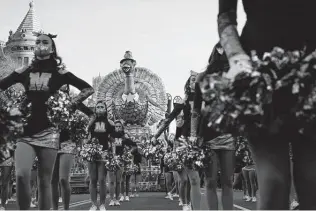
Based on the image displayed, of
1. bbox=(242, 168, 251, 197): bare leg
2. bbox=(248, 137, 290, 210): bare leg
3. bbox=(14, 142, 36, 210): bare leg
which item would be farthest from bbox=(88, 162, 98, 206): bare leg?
bbox=(248, 137, 290, 210): bare leg

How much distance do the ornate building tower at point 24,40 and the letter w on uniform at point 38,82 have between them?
5758 cm

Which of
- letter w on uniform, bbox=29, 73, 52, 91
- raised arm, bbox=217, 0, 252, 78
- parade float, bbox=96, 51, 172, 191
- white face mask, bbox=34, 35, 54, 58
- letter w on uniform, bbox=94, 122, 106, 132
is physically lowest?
raised arm, bbox=217, 0, 252, 78

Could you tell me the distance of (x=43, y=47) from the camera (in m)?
6.46

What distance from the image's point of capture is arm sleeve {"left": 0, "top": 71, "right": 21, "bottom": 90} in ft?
20.7

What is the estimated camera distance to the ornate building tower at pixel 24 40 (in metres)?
64.2

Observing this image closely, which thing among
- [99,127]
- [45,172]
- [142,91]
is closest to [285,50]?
[45,172]

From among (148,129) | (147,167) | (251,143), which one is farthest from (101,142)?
(148,129)

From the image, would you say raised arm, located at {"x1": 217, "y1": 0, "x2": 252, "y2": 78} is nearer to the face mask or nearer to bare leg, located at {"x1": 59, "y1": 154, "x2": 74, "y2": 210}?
bare leg, located at {"x1": 59, "y1": 154, "x2": 74, "y2": 210}

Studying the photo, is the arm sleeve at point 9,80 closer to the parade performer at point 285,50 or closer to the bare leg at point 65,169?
the bare leg at point 65,169

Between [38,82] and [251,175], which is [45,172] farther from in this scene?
[251,175]

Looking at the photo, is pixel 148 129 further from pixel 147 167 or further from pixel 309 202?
pixel 309 202

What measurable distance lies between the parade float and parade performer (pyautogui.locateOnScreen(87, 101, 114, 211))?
24632 mm

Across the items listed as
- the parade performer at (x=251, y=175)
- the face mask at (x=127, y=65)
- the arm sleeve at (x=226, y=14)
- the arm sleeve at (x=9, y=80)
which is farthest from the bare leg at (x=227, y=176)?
the face mask at (x=127, y=65)

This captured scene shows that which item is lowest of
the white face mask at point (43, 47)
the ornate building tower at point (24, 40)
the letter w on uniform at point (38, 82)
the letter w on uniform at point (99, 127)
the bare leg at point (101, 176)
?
the bare leg at point (101, 176)
